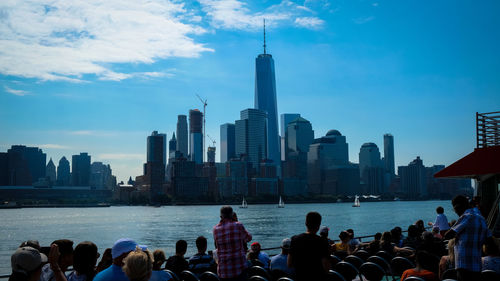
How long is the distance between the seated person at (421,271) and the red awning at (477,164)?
10.9 meters

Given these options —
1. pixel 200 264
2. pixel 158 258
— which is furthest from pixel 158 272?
pixel 200 264

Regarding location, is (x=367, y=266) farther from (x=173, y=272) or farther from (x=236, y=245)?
(x=173, y=272)

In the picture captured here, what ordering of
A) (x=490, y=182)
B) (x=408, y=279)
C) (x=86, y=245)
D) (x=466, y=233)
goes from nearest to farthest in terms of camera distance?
(x=86, y=245), (x=408, y=279), (x=466, y=233), (x=490, y=182)

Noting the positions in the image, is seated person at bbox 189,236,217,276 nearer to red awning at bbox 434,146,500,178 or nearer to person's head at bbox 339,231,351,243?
person's head at bbox 339,231,351,243

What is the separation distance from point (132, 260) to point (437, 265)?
5844 mm

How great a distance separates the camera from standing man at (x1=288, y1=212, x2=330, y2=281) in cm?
526

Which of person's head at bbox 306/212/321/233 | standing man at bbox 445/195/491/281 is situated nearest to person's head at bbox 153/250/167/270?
person's head at bbox 306/212/321/233

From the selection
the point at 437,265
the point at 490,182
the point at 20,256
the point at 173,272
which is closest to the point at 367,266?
the point at 437,265

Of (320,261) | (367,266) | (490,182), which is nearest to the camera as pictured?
(320,261)

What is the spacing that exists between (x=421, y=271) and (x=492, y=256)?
1.54 meters

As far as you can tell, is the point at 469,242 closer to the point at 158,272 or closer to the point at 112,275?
the point at 158,272

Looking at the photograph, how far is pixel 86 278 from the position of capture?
201 inches

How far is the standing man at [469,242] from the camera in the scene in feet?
21.1

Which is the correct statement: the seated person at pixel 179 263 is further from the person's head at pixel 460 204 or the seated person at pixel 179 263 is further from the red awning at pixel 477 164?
the red awning at pixel 477 164
